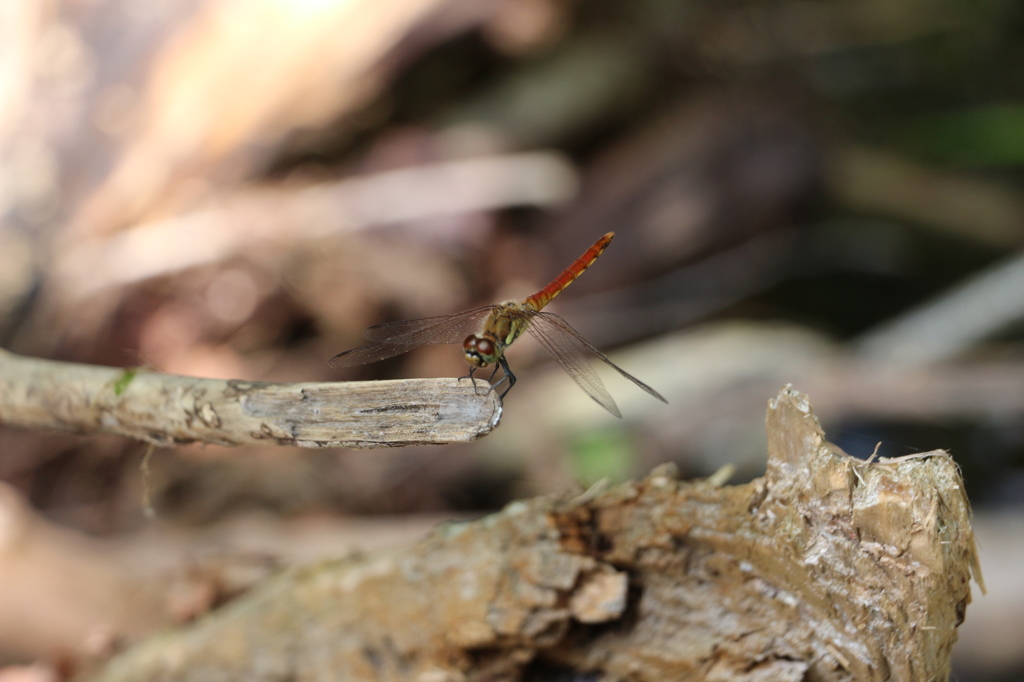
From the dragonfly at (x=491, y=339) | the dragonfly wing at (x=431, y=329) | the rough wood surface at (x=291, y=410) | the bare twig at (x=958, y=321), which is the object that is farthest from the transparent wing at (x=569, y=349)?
the bare twig at (x=958, y=321)

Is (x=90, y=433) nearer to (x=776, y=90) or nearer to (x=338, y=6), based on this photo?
(x=338, y=6)

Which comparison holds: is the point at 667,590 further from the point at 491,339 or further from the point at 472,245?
the point at 472,245

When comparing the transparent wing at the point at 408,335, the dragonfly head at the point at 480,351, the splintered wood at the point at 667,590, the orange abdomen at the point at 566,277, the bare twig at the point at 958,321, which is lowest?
the splintered wood at the point at 667,590

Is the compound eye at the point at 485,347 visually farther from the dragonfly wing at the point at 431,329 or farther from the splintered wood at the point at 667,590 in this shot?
the splintered wood at the point at 667,590

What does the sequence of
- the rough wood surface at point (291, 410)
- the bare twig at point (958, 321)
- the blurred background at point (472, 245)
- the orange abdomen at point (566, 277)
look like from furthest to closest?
the bare twig at point (958, 321) → the blurred background at point (472, 245) → the orange abdomen at point (566, 277) → the rough wood surface at point (291, 410)

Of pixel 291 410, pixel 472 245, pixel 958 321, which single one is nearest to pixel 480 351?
pixel 291 410

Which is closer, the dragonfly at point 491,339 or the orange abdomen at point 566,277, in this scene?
the dragonfly at point 491,339

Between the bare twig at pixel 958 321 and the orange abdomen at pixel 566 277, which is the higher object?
the bare twig at pixel 958 321

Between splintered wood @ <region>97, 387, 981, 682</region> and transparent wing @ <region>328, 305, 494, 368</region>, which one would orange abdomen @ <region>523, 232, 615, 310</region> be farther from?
splintered wood @ <region>97, 387, 981, 682</region>
